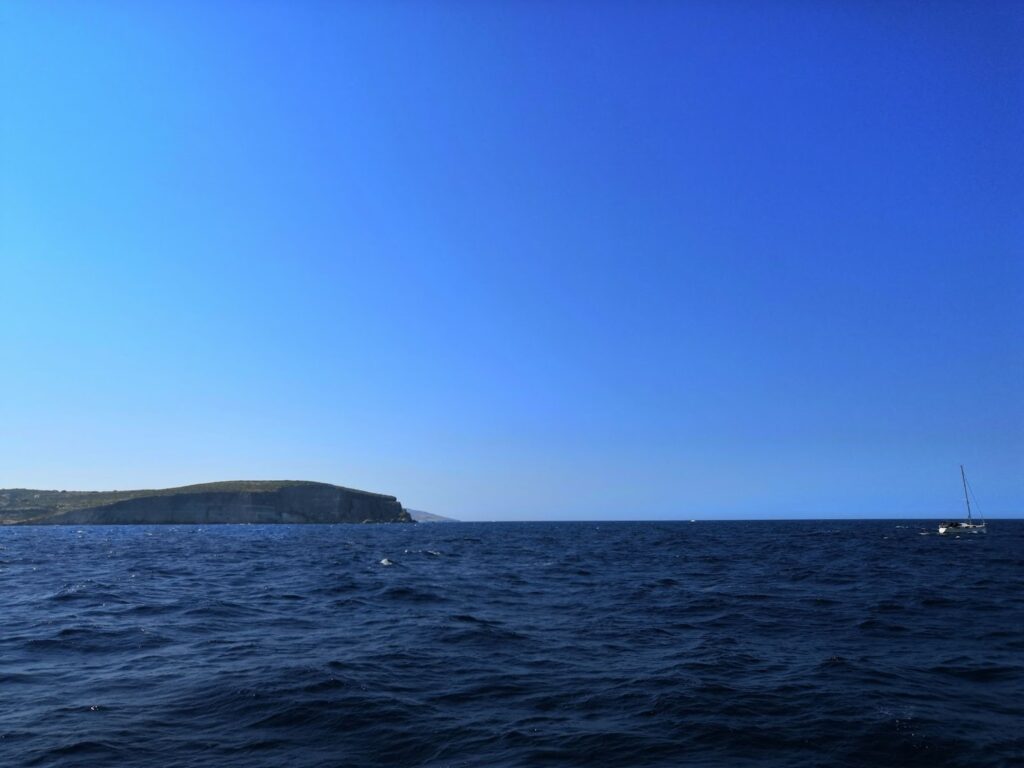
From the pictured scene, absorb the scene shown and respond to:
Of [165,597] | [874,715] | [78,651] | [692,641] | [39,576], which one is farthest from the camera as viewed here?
[39,576]

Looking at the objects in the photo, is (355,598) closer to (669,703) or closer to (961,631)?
(669,703)

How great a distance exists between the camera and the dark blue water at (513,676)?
1004cm

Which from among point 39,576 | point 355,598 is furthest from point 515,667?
point 39,576

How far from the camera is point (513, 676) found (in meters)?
14.4

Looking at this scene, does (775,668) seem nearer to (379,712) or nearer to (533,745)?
(533,745)

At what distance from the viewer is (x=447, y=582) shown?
34.2 metres

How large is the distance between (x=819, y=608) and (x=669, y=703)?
15.3 m

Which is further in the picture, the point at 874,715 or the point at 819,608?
the point at 819,608

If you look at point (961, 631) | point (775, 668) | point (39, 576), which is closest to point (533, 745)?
point (775, 668)

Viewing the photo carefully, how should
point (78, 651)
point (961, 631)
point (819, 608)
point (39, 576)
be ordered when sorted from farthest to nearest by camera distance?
point (39, 576), point (819, 608), point (961, 631), point (78, 651)

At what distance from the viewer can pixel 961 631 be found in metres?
19.8

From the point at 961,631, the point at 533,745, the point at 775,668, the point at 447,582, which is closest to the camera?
the point at 533,745

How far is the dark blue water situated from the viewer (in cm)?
1004

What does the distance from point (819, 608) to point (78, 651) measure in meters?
25.8
